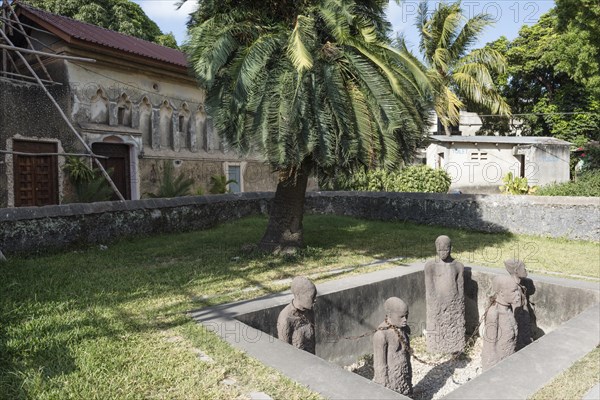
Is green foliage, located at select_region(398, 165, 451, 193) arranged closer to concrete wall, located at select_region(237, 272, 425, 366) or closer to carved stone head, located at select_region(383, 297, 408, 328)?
concrete wall, located at select_region(237, 272, 425, 366)

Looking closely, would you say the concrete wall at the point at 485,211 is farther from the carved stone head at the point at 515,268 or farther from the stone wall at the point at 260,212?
the carved stone head at the point at 515,268

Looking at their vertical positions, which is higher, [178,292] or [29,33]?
[29,33]

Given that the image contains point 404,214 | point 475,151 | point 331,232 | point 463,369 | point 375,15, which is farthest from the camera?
point 475,151

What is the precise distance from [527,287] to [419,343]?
59.1 inches

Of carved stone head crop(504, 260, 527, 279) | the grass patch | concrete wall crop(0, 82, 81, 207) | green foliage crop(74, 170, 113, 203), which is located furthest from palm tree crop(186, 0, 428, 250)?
concrete wall crop(0, 82, 81, 207)

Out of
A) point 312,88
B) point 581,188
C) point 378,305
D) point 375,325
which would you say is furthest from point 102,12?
point 375,325

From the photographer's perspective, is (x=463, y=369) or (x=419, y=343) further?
(x=419, y=343)

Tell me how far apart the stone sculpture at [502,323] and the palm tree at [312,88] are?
282 centimetres

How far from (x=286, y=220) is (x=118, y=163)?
7.39 meters

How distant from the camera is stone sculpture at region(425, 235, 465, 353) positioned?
16.8 feet

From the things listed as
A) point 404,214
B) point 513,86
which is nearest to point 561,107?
point 513,86

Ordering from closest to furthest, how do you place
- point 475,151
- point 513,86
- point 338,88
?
point 338,88 < point 475,151 < point 513,86

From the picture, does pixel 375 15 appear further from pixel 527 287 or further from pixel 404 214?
pixel 404 214

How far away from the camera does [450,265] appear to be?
512cm
